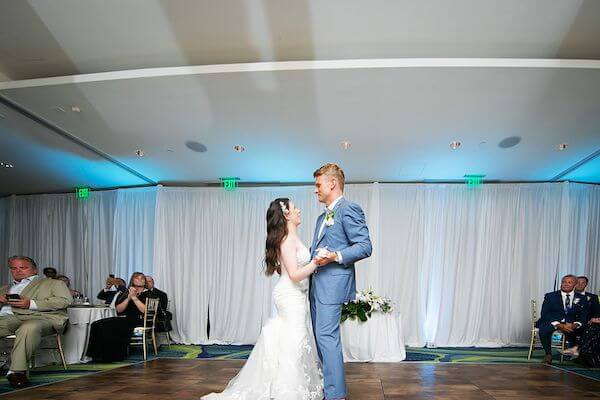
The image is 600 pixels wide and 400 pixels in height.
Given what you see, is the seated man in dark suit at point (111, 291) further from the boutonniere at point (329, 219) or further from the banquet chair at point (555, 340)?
the banquet chair at point (555, 340)

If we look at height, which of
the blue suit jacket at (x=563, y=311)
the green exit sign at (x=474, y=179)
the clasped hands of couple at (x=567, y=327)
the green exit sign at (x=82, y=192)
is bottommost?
the clasped hands of couple at (x=567, y=327)

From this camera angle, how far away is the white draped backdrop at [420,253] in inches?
368

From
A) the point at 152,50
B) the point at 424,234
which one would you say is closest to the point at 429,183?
the point at 424,234

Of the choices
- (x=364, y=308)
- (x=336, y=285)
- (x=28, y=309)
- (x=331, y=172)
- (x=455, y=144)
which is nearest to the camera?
(x=336, y=285)

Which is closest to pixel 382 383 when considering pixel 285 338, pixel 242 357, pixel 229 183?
pixel 285 338

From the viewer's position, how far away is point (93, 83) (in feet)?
21.2

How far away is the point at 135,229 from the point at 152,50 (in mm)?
5212

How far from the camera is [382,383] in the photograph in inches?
204

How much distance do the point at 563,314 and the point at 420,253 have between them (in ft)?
8.75

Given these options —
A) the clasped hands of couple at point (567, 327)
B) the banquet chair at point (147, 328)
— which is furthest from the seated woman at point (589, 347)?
the banquet chair at point (147, 328)

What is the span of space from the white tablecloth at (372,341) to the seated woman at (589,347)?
221 centimetres

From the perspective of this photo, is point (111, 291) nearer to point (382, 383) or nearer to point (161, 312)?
point (161, 312)

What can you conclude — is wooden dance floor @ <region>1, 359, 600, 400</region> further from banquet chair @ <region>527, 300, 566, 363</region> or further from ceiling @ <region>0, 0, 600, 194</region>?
ceiling @ <region>0, 0, 600, 194</region>

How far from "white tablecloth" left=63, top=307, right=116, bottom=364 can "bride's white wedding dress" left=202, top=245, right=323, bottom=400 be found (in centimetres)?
371
